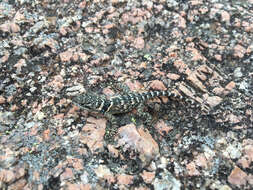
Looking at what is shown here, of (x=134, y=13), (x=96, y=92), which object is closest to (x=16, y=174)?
(x=96, y=92)

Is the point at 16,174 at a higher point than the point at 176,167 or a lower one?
higher

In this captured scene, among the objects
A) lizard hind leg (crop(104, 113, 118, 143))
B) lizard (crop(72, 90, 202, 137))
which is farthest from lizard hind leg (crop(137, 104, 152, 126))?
lizard hind leg (crop(104, 113, 118, 143))

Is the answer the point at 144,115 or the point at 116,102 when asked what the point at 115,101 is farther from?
the point at 144,115

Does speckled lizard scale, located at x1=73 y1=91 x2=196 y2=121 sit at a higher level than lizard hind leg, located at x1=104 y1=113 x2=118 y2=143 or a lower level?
higher

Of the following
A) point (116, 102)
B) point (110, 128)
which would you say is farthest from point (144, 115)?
point (110, 128)

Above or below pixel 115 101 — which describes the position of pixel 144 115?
below

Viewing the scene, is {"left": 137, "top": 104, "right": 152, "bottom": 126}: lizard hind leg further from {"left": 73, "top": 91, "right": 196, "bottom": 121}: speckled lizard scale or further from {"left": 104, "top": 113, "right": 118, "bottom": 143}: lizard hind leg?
→ {"left": 104, "top": 113, "right": 118, "bottom": 143}: lizard hind leg

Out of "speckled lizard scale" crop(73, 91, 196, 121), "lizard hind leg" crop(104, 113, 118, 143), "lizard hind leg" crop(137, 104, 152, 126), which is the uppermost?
"speckled lizard scale" crop(73, 91, 196, 121)

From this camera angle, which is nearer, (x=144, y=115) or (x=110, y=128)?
(x=110, y=128)

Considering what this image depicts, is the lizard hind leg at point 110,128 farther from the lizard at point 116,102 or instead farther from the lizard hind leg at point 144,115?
the lizard hind leg at point 144,115

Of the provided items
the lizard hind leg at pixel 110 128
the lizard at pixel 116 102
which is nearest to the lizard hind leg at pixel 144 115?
the lizard at pixel 116 102

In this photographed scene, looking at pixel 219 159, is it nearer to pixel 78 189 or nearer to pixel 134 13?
pixel 78 189
